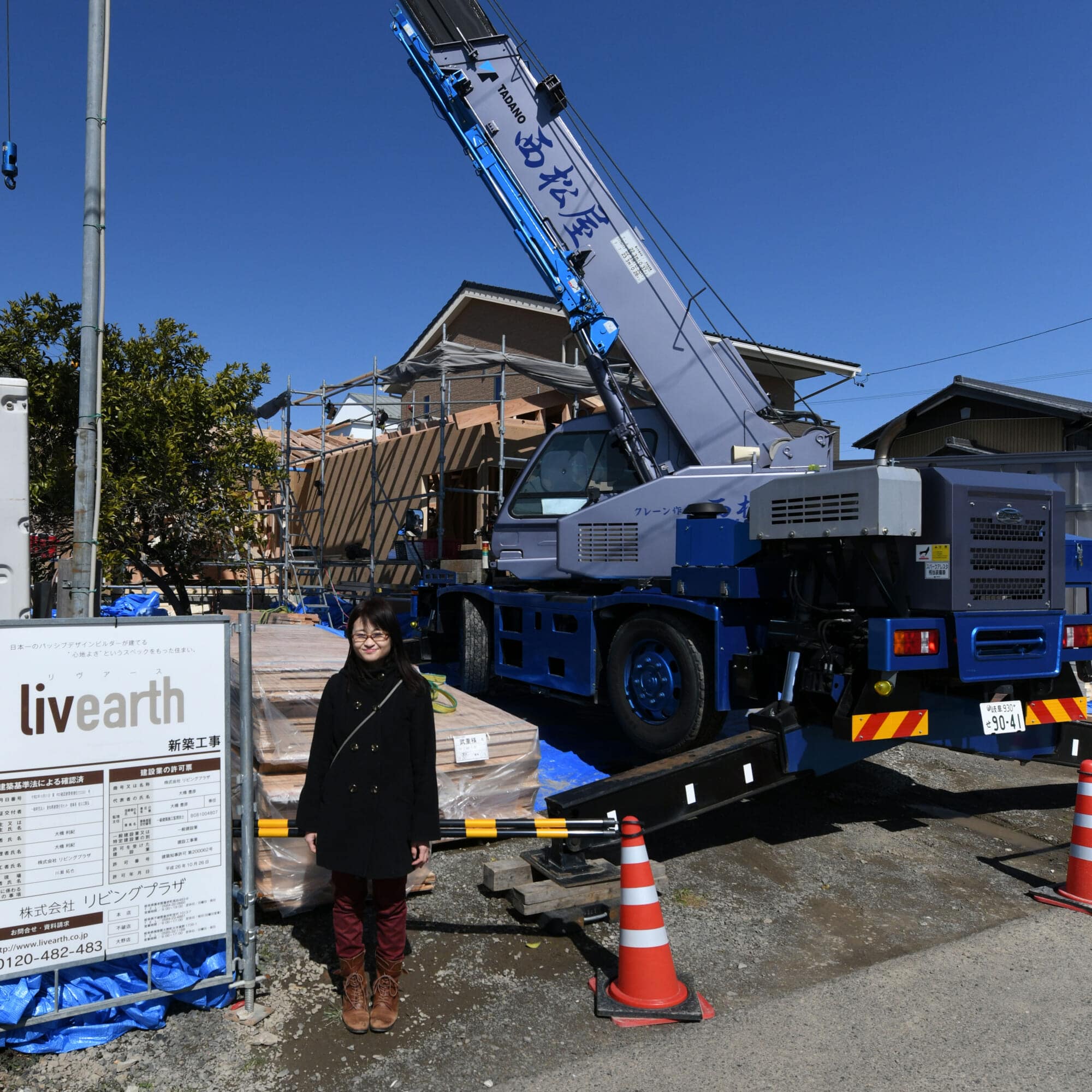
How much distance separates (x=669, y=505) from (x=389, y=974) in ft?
15.0

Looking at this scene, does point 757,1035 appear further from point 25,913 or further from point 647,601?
point 647,601

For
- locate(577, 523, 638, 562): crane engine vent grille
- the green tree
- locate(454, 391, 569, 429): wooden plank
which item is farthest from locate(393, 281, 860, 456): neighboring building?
locate(577, 523, 638, 562): crane engine vent grille

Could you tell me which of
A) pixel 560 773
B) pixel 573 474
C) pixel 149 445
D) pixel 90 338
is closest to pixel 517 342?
pixel 149 445

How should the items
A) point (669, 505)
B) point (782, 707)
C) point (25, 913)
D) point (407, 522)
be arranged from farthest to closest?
1. point (407, 522)
2. point (669, 505)
3. point (782, 707)
4. point (25, 913)

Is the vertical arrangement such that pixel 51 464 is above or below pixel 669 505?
above

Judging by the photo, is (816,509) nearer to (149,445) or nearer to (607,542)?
(607,542)

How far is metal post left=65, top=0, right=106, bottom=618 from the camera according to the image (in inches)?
193

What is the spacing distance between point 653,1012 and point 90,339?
440cm

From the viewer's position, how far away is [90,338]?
503 cm

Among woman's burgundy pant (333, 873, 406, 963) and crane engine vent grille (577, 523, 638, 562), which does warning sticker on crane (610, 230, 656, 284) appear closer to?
crane engine vent grille (577, 523, 638, 562)

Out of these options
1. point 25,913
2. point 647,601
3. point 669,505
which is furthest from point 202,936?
point 669,505

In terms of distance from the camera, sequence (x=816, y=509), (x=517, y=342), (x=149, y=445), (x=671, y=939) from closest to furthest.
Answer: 1. (x=671, y=939)
2. (x=816, y=509)
3. (x=149, y=445)
4. (x=517, y=342)

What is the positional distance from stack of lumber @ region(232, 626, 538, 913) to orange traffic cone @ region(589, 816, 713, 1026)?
1361mm

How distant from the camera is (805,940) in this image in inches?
174
